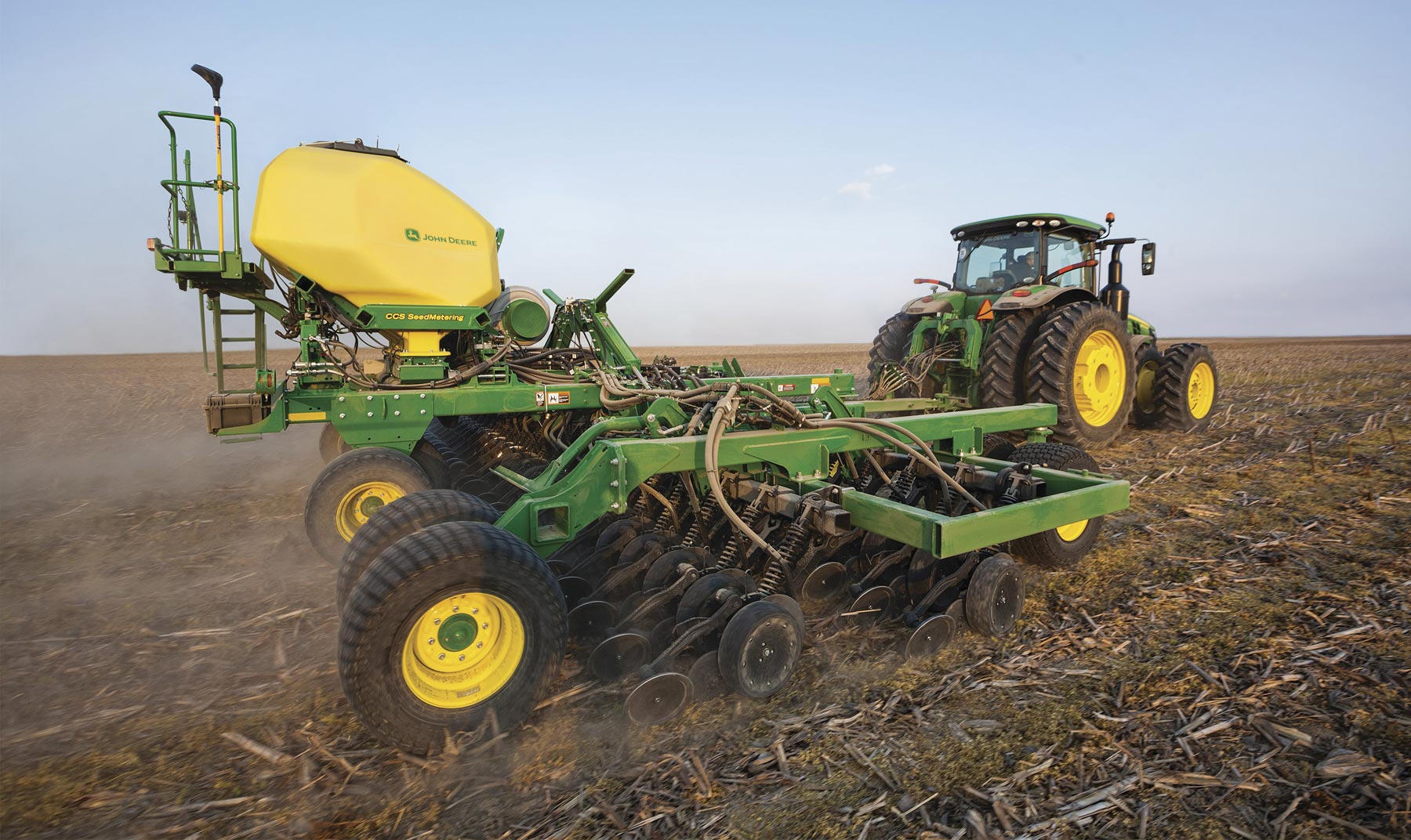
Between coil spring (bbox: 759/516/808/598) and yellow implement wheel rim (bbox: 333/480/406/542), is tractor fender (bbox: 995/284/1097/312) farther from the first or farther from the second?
yellow implement wheel rim (bbox: 333/480/406/542)

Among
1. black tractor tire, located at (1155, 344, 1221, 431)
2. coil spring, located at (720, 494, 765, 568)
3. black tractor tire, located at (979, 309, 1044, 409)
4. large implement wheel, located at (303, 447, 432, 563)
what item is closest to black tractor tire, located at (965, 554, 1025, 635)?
coil spring, located at (720, 494, 765, 568)

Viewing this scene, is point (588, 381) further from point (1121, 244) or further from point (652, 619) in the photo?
point (1121, 244)

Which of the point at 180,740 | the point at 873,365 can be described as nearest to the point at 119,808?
the point at 180,740

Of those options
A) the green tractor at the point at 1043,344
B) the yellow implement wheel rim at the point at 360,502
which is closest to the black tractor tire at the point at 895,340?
the green tractor at the point at 1043,344

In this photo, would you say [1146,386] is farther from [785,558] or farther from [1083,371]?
[785,558]

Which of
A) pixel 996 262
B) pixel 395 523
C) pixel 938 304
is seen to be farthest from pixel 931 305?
pixel 395 523

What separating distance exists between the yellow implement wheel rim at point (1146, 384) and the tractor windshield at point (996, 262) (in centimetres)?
200

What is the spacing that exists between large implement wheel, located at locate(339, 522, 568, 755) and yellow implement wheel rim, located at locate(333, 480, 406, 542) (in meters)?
2.22

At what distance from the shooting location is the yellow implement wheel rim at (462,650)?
230 centimetres

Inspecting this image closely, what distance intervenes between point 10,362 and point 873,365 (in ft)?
87.2

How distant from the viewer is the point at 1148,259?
7629 mm

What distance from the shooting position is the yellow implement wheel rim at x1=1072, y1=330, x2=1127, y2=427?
6.66 m

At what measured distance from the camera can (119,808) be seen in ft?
6.80

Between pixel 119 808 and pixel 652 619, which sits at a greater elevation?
pixel 652 619
